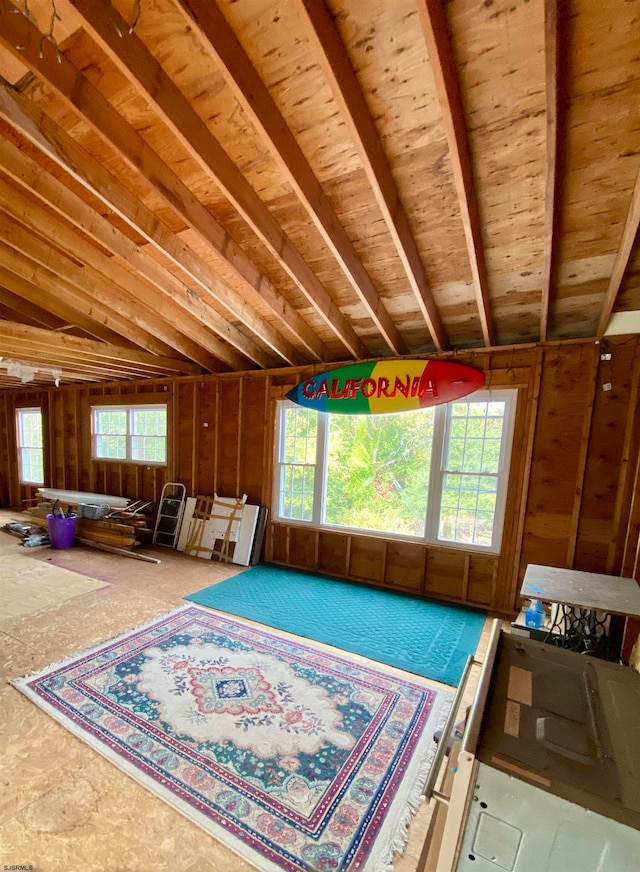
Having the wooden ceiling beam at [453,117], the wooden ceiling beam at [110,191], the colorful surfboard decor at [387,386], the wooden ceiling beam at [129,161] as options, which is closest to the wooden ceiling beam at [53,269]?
the wooden ceiling beam at [110,191]

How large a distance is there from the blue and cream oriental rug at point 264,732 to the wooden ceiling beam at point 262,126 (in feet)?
10.2

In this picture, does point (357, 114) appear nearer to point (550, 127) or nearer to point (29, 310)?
point (550, 127)

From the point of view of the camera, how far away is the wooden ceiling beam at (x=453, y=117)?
1.29 meters

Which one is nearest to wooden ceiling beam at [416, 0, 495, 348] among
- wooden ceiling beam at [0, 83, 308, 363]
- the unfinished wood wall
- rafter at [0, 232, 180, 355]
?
the unfinished wood wall

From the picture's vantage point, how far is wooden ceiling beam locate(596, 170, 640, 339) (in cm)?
181

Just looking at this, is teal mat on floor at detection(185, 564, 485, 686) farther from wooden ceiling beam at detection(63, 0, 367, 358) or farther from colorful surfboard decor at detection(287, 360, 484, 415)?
wooden ceiling beam at detection(63, 0, 367, 358)

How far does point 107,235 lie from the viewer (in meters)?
2.63

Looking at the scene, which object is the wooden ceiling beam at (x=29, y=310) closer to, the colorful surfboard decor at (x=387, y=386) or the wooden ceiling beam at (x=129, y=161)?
the wooden ceiling beam at (x=129, y=161)

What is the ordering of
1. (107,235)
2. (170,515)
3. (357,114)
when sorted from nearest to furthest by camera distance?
(357,114), (107,235), (170,515)

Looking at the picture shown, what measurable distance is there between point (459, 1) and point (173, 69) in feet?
4.40

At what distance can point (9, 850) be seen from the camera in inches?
53.9

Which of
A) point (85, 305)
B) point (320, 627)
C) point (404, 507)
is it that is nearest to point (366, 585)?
point (320, 627)

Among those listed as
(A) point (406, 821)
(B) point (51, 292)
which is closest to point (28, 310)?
(B) point (51, 292)

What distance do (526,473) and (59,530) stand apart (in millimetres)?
6583
